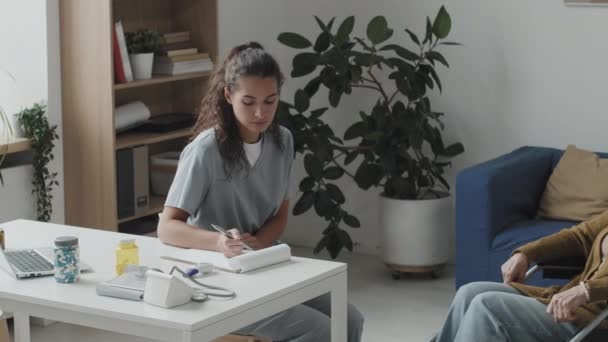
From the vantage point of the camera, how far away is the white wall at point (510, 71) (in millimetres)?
5129

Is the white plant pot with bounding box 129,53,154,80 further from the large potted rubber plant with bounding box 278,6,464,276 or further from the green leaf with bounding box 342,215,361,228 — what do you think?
the green leaf with bounding box 342,215,361,228

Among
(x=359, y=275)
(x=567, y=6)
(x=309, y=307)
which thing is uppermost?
(x=567, y=6)

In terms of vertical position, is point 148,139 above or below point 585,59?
below

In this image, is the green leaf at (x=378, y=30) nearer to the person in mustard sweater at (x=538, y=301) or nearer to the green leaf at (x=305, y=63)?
the green leaf at (x=305, y=63)

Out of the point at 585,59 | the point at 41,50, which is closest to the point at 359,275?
the point at 585,59

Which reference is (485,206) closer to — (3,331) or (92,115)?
(92,115)

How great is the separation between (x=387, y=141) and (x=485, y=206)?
721mm

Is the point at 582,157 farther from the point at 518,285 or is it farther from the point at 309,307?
the point at 309,307

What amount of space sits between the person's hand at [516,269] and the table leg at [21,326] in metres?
1.48

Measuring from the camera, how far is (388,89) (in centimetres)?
571

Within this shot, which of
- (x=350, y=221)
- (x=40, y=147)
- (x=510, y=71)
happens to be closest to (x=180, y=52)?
(x=40, y=147)

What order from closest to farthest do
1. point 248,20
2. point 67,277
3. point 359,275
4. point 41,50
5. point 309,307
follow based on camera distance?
point 67,277 < point 309,307 < point 41,50 < point 359,275 < point 248,20

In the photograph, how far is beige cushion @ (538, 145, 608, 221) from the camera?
4.74 metres

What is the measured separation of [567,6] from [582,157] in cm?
77
